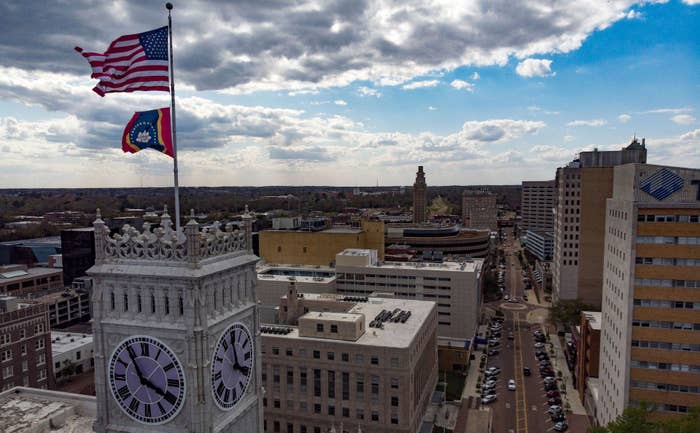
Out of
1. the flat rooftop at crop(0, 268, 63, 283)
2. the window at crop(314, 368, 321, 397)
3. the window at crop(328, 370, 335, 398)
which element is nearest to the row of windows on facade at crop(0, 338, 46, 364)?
the window at crop(314, 368, 321, 397)

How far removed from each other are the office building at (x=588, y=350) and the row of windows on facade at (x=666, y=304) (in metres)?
26.7

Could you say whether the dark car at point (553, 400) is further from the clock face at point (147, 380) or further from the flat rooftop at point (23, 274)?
the flat rooftop at point (23, 274)

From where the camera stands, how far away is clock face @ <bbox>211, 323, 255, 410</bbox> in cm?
2531

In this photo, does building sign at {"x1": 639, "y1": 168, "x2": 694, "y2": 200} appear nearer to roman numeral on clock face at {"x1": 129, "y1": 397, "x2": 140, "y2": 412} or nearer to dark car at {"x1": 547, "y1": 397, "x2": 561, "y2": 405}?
dark car at {"x1": 547, "y1": 397, "x2": 561, "y2": 405}

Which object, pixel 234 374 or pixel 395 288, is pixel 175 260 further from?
pixel 395 288

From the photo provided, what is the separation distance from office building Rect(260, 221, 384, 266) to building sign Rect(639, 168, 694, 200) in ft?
350

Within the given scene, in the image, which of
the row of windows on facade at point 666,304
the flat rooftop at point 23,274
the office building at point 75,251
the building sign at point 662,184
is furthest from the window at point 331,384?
the office building at point 75,251

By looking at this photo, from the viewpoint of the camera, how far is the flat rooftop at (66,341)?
330 feet

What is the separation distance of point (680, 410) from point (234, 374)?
5779 centimetres

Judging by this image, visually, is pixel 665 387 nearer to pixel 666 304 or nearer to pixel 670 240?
pixel 666 304

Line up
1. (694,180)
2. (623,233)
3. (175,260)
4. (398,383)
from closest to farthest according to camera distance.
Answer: (175,260) → (694,180) → (623,233) → (398,383)

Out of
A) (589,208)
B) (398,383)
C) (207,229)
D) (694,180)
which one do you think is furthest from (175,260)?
(589,208)

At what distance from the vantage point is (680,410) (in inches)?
2320

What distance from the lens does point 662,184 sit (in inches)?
2288
